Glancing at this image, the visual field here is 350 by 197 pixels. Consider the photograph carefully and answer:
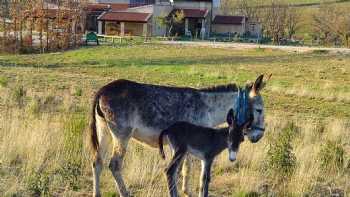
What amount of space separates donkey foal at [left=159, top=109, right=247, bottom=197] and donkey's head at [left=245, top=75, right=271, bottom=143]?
586mm

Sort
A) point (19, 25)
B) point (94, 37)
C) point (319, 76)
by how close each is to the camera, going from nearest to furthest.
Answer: point (319, 76) < point (19, 25) < point (94, 37)

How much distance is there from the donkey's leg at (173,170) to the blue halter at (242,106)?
1055 millimetres

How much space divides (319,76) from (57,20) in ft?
95.1

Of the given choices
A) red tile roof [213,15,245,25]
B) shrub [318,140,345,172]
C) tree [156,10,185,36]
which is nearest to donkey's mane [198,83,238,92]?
shrub [318,140,345,172]

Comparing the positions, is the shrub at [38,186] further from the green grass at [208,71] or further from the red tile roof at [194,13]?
the red tile roof at [194,13]

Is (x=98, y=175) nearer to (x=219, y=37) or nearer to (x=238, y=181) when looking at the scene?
(x=238, y=181)

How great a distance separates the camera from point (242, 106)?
8094mm

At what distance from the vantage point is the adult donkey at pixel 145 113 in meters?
7.87

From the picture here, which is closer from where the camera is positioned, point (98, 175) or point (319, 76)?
point (98, 175)

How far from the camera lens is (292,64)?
43125 millimetres

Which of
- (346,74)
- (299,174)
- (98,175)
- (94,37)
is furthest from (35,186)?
(94,37)

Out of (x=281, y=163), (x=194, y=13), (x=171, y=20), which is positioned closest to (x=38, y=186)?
(x=281, y=163)

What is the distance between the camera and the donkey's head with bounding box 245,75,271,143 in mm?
8133

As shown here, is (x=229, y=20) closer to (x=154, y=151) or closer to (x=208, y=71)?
(x=208, y=71)
